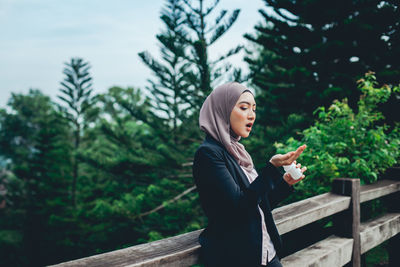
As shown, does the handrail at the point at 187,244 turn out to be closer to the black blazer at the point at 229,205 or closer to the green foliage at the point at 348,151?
the black blazer at the point at 229,205

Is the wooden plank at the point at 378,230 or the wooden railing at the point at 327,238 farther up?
the wooden railing at the point at 327,238

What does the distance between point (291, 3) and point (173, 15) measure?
9.53 feet

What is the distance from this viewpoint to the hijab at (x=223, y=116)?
154cm

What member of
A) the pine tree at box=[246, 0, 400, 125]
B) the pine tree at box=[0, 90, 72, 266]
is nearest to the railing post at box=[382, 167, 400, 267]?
the pine tree at box=[246, 0, 400, 125]

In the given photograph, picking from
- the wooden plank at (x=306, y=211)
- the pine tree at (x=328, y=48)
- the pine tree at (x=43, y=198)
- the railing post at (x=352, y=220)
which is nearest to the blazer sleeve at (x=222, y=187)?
the wooden plank at (x=306, y=211)

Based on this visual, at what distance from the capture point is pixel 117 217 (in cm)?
884

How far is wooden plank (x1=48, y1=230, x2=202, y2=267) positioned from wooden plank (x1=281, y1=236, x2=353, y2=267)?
0.77m

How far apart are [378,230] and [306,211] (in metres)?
1.24

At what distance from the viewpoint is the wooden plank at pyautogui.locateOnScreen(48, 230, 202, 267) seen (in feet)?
4.00

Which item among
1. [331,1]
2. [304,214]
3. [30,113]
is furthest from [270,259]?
[30,113]

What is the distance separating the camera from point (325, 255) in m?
2.19

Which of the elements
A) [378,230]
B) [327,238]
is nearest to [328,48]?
[378,230]

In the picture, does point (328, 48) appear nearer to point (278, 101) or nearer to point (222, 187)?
point (278, 101)

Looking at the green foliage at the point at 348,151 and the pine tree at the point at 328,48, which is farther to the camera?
the pine tree at the point at 328,48
